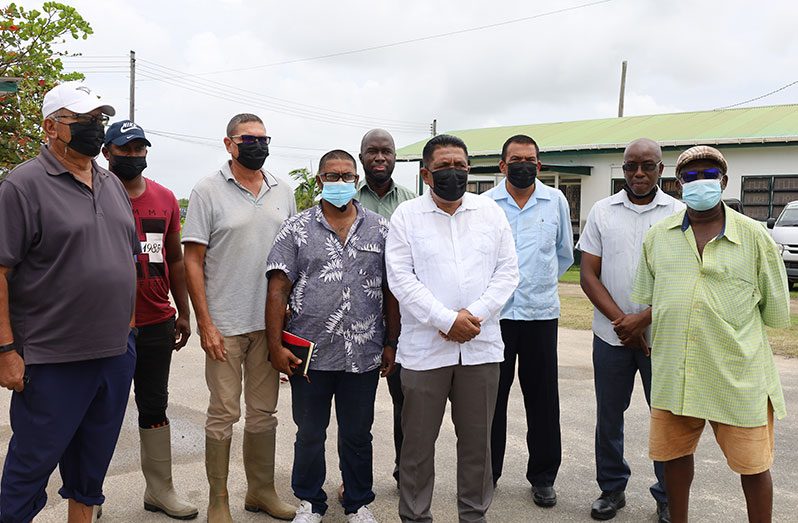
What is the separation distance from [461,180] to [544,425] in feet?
5.92

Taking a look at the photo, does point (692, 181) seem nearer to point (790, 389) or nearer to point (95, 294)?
point (95, 294)

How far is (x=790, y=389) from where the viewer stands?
7.11 metres

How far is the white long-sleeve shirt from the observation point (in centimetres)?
376

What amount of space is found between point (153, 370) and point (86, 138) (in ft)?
5.09

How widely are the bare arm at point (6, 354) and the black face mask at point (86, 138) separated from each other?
664mm

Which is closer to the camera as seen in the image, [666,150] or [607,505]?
[607,505]

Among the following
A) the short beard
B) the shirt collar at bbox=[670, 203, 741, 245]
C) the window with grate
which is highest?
the window with grate

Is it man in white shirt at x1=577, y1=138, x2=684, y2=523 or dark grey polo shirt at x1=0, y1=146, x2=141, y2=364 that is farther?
man in white shirt at x1=577, y1=138, x2=684, y2=523

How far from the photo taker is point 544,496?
4.50 meters

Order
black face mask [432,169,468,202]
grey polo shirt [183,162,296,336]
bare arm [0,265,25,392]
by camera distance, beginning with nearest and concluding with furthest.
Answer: bare arm [0,265,25,392], black face mask [432,169,468,202], grey polo shirt [183,162,296,336]

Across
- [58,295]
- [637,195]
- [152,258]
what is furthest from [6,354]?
[637,195]

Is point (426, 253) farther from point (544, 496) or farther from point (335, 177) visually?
point (544, 496)

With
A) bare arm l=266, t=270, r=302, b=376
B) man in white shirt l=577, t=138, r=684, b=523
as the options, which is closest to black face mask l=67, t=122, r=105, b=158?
bare arm l=266, t=270, r=302, b=376

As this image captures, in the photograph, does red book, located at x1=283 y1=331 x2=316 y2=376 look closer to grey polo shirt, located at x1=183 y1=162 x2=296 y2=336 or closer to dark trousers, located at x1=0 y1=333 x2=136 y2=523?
grey polo shirt, located at x1=183 y1=162 x2=296 y2=336
